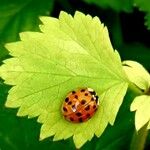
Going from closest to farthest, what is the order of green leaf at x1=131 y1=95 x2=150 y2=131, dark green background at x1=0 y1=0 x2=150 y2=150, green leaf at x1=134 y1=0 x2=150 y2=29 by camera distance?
green leaf at x1=131 y1=95 x2=150 y2=131 < dark green background at x1=0 y1=0 x2=150 y2=150 < green leaf at x1=134 y1=0 x2=150 y2=29

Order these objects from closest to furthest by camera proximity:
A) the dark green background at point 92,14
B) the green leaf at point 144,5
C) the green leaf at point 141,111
A: the green leaf at point 141,111 < the dark green background at point 92,14 < the green leaf at point 144,5

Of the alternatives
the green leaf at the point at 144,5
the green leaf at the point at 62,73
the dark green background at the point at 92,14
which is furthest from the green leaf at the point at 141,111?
the green leaf at the point at 144,5

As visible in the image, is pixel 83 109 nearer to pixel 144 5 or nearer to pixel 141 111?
pixel 141 111

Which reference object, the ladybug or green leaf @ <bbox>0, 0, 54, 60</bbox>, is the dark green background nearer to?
green leaf @ <bbox>0, 0, 54, 60</bbox>

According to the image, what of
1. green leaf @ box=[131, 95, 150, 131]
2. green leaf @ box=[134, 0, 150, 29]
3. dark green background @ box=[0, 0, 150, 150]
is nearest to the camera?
green leaf @ box=[131, 95, 150, 131]

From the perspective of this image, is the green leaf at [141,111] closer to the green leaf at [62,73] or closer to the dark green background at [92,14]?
the green leaf at [62,73]

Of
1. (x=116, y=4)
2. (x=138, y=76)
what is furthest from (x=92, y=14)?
(x=138, y=76)

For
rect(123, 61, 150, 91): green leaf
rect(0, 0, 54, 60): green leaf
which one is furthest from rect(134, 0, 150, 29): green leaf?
rect(123, 61, 150, 91): green leaf
